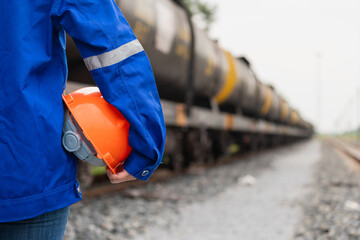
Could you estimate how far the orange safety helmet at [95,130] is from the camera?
95 centimetres

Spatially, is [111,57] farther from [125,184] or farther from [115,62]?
[125,184]

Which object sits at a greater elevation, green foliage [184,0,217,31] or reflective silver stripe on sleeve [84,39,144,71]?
green foliage [184,0,217,31]

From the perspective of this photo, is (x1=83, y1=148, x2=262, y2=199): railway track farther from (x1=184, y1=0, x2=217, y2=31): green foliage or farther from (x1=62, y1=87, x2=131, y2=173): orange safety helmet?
(x1=184, y1=0, x2=217, y2=31): green foliage

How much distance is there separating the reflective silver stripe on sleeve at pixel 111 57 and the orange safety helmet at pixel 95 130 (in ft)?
0.38

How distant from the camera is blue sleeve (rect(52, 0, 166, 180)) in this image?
2.93 ft

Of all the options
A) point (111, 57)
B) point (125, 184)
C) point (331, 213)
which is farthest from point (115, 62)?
point (125, 184)

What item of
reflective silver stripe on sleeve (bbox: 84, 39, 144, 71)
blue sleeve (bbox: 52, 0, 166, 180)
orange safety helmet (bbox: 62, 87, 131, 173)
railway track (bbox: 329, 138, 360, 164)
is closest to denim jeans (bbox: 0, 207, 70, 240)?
orange safety helmet (bbox: 62, 87, 131, 173)

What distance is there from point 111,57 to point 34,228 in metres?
0.51

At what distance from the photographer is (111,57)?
36.1 inches

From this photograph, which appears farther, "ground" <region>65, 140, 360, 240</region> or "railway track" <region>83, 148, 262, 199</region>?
"railway track" <region>83, 148, 262, 199</region>

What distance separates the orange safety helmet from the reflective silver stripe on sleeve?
12cm

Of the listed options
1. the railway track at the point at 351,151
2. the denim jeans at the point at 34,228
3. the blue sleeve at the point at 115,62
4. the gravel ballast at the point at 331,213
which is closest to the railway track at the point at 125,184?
A: the gravel ballast at the point at 331,213

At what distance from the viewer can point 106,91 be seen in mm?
930

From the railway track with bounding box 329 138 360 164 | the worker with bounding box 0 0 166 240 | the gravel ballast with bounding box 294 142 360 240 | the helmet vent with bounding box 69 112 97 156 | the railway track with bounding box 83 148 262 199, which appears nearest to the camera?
the worker with bounding box 0 0 166 240
